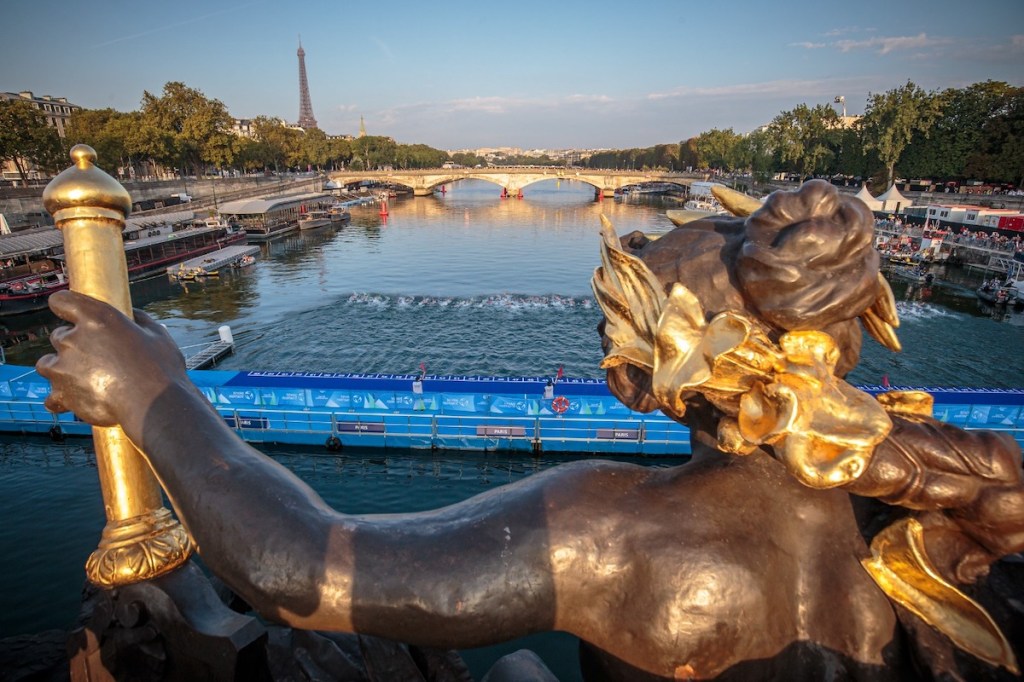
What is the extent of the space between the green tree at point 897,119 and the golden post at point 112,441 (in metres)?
64.0

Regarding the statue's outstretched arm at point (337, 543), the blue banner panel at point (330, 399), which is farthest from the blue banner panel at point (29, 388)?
the statue's outstretched arm at point (337, 543)

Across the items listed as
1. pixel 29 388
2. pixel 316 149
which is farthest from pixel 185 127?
pixel 29 388

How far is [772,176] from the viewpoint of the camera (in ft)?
248

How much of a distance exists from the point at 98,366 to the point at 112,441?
A: 407 millimetres

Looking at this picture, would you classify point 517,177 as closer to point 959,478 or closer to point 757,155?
point 757,155

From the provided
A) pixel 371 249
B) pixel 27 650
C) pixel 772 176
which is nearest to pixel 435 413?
pixel 27 650

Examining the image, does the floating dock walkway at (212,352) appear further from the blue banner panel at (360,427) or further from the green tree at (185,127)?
the green tree at (185,127)

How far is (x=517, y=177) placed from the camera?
92312 mm

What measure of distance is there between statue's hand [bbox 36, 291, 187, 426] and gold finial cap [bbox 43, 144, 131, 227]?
1.09 ft

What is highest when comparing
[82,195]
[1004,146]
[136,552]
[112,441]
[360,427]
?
[1004,146]

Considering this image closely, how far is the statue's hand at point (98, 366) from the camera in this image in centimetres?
220

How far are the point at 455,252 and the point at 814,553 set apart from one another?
4319 centimetres

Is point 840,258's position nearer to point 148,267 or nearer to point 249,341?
point 249,341

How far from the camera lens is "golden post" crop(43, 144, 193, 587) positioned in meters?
2.29
